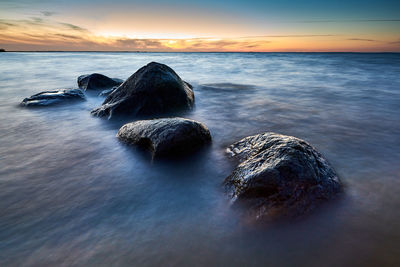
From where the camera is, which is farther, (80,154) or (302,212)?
(80,154)

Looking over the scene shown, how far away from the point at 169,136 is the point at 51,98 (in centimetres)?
536

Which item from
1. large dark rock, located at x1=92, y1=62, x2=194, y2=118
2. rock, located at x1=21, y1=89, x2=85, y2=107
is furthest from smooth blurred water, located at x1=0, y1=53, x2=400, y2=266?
rock, located at x1=21, y1=89, x2=85, y2=107

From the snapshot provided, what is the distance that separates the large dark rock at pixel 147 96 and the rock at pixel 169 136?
5.59ft

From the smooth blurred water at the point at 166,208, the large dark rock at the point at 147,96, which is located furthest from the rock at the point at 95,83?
the smooth blurred water at the point at 166,208

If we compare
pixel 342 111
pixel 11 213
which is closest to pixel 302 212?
pixel 11 213

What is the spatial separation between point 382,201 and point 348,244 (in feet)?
2.80

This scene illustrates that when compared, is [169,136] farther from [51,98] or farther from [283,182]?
[51,98]

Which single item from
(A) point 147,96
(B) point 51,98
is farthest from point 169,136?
(B) point 51,98

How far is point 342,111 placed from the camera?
20.9 feet

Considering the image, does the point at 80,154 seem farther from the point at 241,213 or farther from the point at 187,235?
the point at 241,213

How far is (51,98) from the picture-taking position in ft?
Result: 22.8

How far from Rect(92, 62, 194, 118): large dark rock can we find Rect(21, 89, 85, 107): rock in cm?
184

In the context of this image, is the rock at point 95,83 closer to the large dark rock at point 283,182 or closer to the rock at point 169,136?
the rock at point 169,136

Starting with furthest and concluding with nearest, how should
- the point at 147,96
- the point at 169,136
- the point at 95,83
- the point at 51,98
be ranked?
Answer: the point at 95,83 < the point at 51,98 < the point at 147,96 < the point at 169,136
